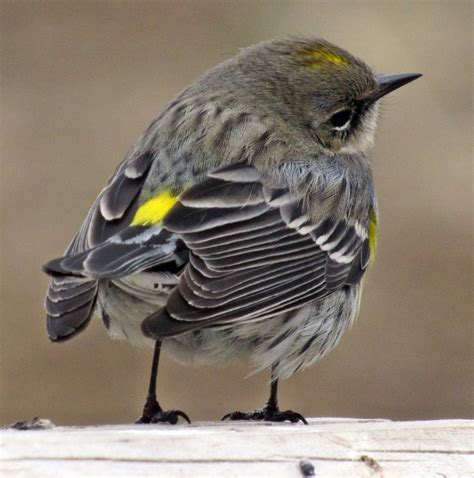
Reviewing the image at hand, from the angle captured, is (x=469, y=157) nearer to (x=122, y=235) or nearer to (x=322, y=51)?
(x=322, y=51)

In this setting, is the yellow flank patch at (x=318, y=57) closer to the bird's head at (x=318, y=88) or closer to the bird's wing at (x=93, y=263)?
the bird's head at (x=318, y=88)

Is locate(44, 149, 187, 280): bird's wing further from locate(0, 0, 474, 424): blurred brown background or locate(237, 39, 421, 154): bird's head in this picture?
locate(0, 0, 474, 424): blurred brown background

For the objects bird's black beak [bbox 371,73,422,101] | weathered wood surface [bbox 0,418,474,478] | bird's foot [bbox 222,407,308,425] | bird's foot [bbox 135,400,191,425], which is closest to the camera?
weathered wood surface [bbox 0,418,474,478]

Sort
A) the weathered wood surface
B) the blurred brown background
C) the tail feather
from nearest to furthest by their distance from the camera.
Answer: the weathered wood surface → the tail feather → the blurred brown background

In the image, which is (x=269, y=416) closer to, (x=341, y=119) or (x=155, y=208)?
(x=155, y=208)

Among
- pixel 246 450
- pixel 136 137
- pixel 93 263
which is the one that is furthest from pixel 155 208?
pixel 136 137

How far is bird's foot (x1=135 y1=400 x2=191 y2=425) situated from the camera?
6.32 metres

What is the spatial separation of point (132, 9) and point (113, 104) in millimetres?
2494

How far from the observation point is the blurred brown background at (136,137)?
11.9m

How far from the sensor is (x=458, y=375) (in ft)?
41.3

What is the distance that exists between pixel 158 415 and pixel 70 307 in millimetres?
830

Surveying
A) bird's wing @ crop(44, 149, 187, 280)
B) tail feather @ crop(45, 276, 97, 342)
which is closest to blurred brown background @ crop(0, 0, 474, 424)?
bird's wing @ crop(44, 149, 187, 280)

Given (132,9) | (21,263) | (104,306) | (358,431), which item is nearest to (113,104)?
(132,9)

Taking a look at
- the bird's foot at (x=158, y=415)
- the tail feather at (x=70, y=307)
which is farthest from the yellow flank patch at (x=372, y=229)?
the tail feather at (x=70, y=307)
